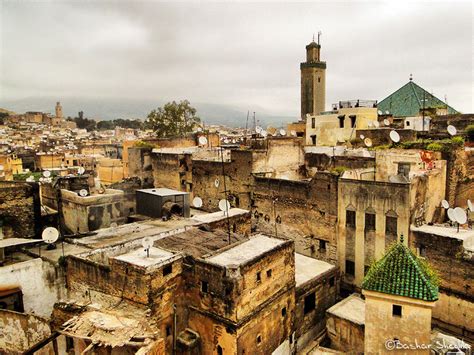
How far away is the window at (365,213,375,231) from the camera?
23.1 meters

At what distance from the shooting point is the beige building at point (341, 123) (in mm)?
39188

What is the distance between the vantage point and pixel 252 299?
15.5 meters

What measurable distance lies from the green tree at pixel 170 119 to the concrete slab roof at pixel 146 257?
36296mm

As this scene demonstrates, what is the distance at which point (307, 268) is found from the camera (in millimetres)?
22766

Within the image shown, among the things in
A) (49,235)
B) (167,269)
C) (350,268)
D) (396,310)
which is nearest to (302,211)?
(350,268)

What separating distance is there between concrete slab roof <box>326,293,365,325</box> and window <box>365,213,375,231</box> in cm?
426

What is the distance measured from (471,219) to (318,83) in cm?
4703

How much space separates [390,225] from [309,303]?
6641 mm

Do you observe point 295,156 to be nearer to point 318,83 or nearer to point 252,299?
point 252,299

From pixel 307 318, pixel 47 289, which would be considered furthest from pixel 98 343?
pixel 307 318

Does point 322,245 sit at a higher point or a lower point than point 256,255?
lower

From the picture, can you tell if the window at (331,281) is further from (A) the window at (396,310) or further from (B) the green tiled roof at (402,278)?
(A) the window at (396,310)

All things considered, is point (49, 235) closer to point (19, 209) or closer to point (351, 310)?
point (19, 209)

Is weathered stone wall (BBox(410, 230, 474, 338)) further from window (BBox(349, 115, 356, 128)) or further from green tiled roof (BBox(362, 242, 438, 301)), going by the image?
window (BBox(349, 115, 356, 128))
